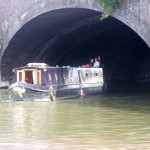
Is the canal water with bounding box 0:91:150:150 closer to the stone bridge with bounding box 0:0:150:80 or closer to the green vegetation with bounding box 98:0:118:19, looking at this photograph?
the stone bridge with bounding box 0:0:150:80

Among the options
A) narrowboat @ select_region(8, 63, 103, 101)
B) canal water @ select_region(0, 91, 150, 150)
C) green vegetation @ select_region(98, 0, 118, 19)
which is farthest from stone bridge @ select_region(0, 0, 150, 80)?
canal water @ select_region(0, 91, 150, 150)

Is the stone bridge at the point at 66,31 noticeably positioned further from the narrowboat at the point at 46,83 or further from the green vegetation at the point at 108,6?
the narrowboat at the point at 46,83

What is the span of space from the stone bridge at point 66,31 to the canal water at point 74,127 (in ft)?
10.6

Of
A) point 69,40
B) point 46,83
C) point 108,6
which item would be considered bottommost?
point 46,83

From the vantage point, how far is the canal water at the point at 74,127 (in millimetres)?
8766

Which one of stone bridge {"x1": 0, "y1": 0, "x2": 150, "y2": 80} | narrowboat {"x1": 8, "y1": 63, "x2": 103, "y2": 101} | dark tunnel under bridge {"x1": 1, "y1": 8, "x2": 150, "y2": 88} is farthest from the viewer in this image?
dark tunnel under bridge {"x1": 1, "y1": 8, "x2": 150, "y2": 88}

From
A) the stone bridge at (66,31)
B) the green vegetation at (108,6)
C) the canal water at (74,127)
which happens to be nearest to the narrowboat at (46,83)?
the canal water at (74,127)

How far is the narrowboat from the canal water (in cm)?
159

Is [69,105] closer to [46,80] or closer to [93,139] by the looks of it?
[46,80]

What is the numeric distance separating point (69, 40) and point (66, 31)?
5.56ft

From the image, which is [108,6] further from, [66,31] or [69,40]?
[69,40]

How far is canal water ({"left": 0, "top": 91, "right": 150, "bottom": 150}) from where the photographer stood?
28.8ft

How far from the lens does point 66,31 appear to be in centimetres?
2459

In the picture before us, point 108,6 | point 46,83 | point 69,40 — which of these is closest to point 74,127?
point 108,6
